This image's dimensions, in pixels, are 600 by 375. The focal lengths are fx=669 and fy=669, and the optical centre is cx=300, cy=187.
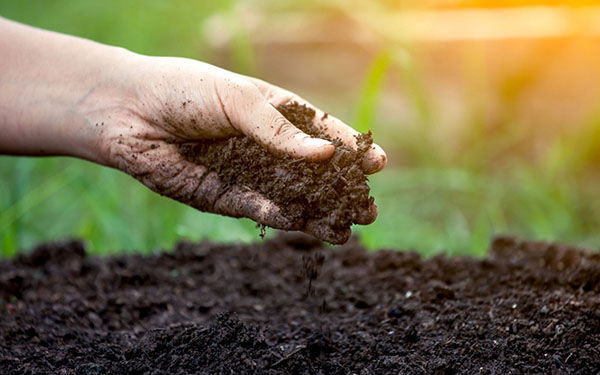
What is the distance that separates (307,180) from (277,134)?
12 centimetres

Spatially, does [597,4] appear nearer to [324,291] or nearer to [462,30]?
[462,30]

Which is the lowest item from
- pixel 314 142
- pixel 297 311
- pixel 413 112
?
pixel 297 311

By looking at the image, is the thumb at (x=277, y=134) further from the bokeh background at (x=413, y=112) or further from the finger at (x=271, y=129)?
the bokeh background at (x=413, y=112)

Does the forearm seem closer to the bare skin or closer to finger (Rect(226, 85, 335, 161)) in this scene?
the bare skin

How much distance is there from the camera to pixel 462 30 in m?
3.51

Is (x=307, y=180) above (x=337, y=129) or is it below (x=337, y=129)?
below

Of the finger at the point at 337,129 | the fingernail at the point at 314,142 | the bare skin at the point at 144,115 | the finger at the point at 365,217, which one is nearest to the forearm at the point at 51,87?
the bare skin at the point at 144,115

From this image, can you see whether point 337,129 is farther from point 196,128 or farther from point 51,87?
point 51,87

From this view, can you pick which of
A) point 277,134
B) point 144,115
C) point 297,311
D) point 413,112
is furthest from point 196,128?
point 413,112

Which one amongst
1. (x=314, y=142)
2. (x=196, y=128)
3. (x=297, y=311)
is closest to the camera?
(x=314, y=142)

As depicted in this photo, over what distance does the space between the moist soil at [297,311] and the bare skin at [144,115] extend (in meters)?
0.27

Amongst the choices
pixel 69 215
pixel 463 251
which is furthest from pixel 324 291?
pixel 69 215

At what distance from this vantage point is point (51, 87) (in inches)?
67.2

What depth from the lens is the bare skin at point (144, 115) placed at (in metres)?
1.42
